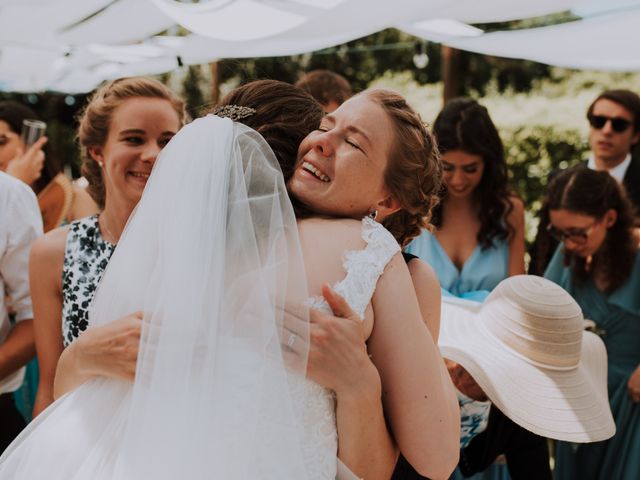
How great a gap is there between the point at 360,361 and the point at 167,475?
1.54 ft

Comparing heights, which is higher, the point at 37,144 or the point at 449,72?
the point at 37,144

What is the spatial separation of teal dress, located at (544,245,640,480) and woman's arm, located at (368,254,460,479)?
2.11m

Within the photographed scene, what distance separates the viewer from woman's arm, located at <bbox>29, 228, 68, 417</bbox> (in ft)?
7.47

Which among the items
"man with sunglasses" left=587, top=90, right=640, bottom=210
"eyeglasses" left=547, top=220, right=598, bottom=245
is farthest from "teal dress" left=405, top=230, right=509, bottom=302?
"man with sunglasses" left=587, top=90, right=640, bottom=210

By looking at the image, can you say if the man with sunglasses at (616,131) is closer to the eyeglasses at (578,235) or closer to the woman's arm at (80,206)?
the eyeglasses at (578,235)

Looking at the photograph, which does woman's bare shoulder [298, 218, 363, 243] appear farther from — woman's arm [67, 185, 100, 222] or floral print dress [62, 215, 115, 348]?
woman's arm [67, 185, 100, 222]

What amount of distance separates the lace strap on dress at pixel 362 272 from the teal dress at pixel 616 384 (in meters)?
2.26

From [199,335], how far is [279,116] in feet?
2.24

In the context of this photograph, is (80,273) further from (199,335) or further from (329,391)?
(329,391)

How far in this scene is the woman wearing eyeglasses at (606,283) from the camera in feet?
11.0

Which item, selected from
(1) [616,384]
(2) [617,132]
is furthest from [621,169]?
(1) [616,384]

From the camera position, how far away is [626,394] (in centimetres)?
335

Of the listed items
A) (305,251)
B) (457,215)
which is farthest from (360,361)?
(457,215)

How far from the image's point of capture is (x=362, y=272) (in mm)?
1538
